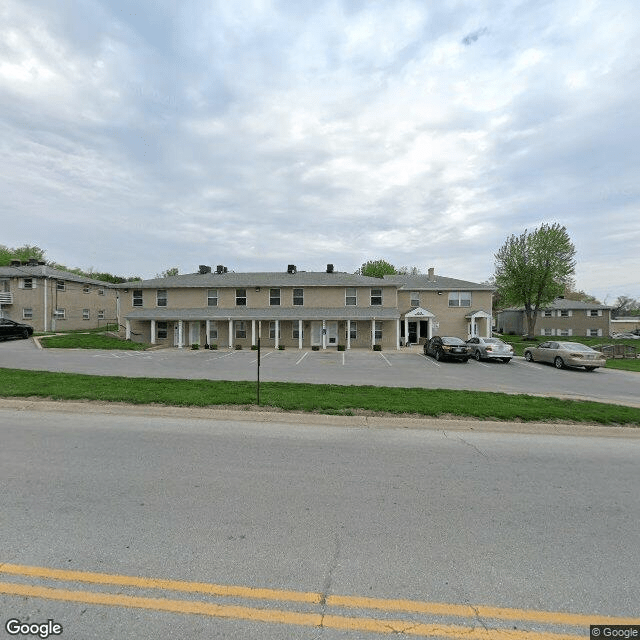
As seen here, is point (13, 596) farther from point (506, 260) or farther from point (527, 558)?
point (506, 260)

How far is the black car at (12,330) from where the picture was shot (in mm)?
25688

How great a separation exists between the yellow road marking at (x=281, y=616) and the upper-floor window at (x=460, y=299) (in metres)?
32.8

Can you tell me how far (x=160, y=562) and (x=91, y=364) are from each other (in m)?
15.9

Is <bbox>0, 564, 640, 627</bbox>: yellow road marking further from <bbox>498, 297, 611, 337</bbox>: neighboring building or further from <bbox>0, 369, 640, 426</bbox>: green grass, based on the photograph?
<bbox>498, 297, 611, 337</bbox>: neighboring building

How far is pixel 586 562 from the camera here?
2.97 m

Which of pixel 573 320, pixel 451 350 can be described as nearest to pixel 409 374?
pixel 451 350

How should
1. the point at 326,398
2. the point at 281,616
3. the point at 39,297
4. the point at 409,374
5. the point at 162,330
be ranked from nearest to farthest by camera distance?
the point at 281,616 → the point at 326,398 → the point at 409,374 → the point at 162,330 → the point at 39,297

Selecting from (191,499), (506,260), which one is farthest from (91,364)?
(506,260)

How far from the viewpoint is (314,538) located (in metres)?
3.22

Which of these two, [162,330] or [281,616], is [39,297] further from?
[281,616]

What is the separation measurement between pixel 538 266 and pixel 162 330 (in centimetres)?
3899

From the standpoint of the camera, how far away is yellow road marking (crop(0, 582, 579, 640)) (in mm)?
2271

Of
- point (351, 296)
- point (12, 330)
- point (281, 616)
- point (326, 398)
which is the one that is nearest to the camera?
point (281, 616)

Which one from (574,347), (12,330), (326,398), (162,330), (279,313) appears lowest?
(326,398)
